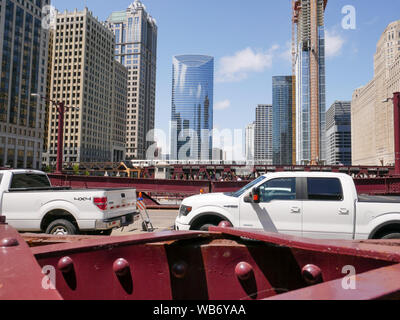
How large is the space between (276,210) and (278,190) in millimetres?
472

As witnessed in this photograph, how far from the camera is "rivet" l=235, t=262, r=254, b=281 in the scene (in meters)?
2.47

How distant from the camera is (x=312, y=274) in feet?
7.72

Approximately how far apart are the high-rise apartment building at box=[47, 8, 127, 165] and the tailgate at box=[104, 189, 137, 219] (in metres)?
124

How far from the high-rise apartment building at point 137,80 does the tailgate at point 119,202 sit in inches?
6392

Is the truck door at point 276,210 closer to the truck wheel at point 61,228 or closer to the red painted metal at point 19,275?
the truck wheel at point 61,228

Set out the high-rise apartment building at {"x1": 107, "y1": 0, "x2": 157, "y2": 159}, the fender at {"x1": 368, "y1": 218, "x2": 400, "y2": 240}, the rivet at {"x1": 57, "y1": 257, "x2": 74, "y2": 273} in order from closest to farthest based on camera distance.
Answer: the rivet at {"x1": 57, "y1": 257, "x2": 74, "y2": 273} < the fender at {"x1": 368, "y1": 218, "x2": 400, "y2": 240} < the high-rise apartment building at {"x1": 107, "y1": 0, "x2": 157, "y2": 159}

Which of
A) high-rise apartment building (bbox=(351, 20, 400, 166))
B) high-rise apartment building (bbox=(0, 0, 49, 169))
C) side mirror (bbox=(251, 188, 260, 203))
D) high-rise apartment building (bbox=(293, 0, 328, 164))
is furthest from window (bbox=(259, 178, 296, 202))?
high-rise apartment building (bbox=(293, 0, 328, 164))

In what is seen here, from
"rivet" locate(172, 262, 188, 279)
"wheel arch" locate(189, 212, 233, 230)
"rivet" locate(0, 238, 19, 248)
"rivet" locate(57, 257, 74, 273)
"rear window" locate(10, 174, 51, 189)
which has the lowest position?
"wheel arch" locate(189, 212, 233, 230)

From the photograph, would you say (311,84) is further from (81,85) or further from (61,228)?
(61,228)

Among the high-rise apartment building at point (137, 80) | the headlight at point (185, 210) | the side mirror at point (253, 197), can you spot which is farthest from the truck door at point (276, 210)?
the high-rise apartment building at point (137, 80)

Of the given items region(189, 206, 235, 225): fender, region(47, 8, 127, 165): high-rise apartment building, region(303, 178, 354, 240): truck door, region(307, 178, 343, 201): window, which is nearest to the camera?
region(303, 178, 354, 240): truck door

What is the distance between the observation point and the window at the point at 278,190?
6.66 metres

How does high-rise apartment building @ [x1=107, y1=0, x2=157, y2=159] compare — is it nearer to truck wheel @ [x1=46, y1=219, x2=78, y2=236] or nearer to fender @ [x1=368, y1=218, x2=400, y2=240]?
truck wheel @ [x1=46, y1=219, x2=78, y2=236]

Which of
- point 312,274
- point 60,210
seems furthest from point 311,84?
point 312,274
